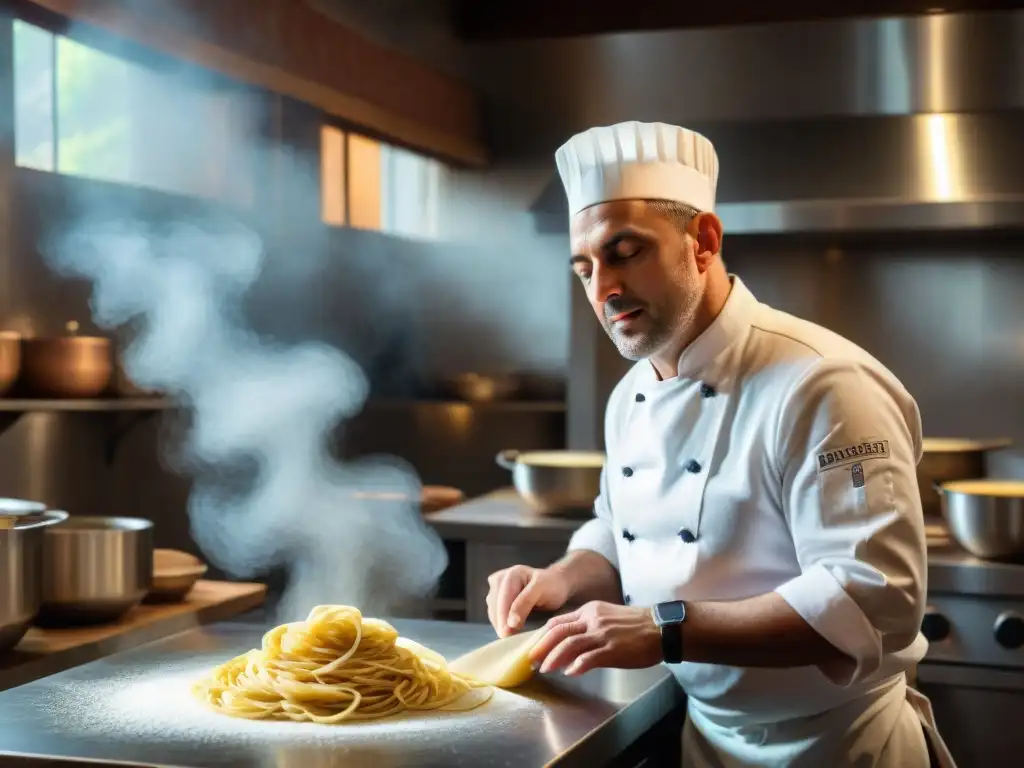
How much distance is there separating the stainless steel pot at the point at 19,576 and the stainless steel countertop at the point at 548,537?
4.46 feet

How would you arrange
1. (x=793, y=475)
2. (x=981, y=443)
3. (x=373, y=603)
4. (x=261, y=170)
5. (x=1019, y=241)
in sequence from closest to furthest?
(x=793, y=475) < (x=981, y=443) < (x=1019, y=241) < (x=373, y=603) < (x=261, y=170)

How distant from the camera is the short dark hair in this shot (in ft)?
6.78

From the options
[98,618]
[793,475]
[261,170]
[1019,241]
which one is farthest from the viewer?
[261,170]

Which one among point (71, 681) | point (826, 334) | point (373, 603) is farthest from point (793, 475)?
point (373, 603)

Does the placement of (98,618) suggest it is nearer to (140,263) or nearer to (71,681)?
(71,681)

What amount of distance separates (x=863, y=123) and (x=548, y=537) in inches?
72.8

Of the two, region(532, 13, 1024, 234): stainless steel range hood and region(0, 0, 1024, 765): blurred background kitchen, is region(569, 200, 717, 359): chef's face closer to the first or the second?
region(0, 0, 1024, 765): blurred background kitchen

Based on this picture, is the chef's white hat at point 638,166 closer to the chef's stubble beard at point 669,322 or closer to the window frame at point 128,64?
the chef's stubble beard at point 669,322

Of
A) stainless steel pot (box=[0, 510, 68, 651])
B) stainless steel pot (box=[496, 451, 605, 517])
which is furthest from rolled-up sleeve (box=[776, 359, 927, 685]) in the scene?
stainless steel pot (box=[496, 451, 605, 517])

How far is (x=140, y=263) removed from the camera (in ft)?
15.6

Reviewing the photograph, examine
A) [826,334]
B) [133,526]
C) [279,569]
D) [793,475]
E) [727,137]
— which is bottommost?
[279,569]

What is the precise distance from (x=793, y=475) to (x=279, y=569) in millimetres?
3542

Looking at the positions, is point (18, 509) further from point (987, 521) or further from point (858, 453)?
point (987, 521)

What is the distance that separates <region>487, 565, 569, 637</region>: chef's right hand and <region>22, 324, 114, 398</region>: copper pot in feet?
7.45
